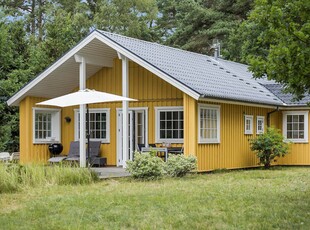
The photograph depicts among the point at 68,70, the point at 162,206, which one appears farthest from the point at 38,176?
the point at 68,70

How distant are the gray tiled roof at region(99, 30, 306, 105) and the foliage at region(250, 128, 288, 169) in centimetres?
120

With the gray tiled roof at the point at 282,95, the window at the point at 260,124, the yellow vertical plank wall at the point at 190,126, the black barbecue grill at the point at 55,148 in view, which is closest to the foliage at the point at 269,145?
the window at the point at 260,124

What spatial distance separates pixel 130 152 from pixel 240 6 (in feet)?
64.7

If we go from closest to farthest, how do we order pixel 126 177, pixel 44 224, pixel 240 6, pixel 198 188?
pixel 44 224 < pixel 198 188 < pixel 126 177 < pixel 240 6

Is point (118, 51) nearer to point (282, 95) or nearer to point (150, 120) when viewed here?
point (150, 120)

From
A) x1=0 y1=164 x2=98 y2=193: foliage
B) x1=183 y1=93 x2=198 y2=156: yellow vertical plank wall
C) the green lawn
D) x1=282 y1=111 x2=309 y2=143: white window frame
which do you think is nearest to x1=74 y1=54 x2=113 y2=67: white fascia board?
x1=183 y1=93 x2=198 y2=156: yellow vertical plank wall

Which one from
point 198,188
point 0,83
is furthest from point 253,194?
point 0,83

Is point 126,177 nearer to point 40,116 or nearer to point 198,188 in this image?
point 198,188

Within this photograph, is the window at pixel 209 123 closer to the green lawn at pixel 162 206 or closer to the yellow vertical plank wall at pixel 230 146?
the yellow vertical plank wall at pixel 230 146

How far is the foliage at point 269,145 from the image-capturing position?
19250 millimetres

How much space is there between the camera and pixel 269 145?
19281 millimetres

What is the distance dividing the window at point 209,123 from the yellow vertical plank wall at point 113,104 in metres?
1.22

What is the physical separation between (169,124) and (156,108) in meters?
0.70

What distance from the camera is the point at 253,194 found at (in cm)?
1170
